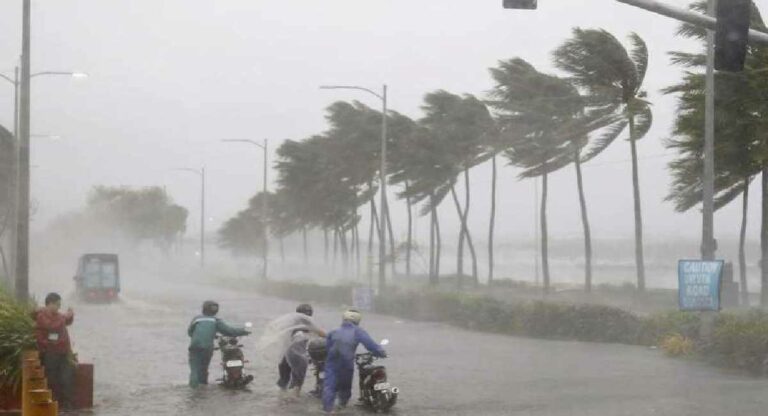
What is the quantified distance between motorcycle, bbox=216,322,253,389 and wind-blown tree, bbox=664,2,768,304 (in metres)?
14.8

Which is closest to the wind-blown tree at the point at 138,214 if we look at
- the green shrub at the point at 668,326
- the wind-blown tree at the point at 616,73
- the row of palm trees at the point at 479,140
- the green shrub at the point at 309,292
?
the row of palm trees at the point at 479,140

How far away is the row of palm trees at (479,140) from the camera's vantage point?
37562 millimetres

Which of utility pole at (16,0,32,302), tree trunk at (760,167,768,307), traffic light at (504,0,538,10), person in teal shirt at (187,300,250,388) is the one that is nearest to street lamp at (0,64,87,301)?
utility pole at (16,0,32,302)

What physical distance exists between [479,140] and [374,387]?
3717 cm

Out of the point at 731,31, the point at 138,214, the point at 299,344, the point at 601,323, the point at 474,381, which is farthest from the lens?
the point at 138,214

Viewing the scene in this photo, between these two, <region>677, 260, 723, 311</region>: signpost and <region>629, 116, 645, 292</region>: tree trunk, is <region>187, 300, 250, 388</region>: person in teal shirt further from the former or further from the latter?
<region>629, 116, 645, 292</region>: tree trunk

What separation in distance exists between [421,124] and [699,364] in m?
35.3

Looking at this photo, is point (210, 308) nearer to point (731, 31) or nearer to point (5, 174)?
point (731, 31)

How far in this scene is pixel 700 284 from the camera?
23.8m

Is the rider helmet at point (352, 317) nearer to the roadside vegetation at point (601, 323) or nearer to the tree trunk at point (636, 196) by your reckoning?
the roadside vegetation at point (601, 323)

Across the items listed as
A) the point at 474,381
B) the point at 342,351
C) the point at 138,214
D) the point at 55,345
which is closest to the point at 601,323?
the point at 474,381

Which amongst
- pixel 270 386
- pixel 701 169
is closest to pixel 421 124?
pixel 701 169

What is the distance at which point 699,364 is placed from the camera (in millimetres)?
22734

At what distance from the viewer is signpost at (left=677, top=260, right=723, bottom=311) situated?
2347 cm
